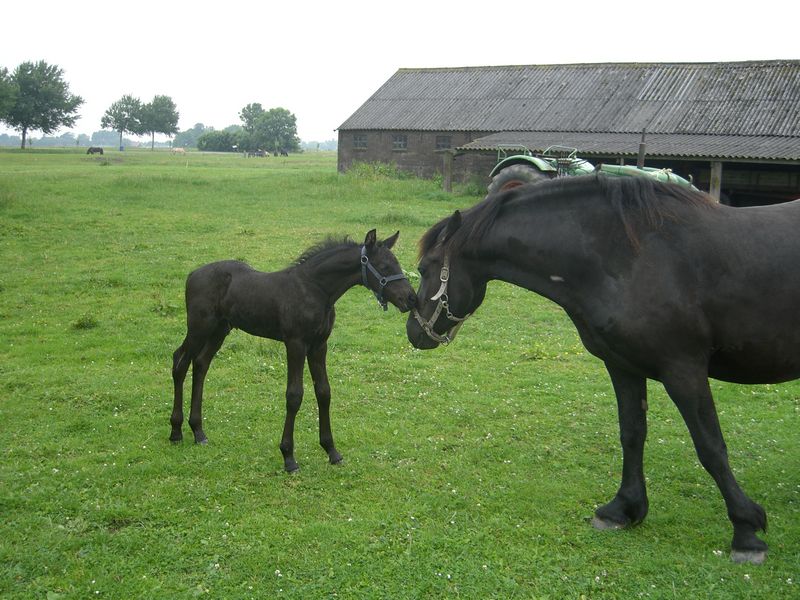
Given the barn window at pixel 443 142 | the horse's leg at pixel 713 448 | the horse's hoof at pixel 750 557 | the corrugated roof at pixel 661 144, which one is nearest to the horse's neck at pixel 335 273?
the horse's leg at pixel 713 448

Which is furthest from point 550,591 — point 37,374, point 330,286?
point 37,374

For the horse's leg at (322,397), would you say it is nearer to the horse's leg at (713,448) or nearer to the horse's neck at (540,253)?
the horse's neck at (540,253)

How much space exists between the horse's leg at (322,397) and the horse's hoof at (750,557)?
3301 mm

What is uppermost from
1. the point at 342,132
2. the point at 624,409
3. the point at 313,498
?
the point at 342,132

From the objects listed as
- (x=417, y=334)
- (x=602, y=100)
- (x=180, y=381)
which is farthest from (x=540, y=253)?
(x=602, y=100)

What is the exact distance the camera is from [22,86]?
246ft

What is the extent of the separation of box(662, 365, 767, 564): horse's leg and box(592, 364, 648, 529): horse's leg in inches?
22.4

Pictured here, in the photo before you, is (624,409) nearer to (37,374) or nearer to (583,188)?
(583,188)

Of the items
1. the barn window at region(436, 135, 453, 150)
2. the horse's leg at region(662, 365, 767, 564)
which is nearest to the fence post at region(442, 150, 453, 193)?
the barn window at region(436, 135, 453, 150)

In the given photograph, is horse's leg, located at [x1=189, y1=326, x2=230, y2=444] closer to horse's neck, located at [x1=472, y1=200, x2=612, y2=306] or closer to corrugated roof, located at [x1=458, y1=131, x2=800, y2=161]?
horse's neck, located at [x1=472, y1=200, x2=612, y2=306]

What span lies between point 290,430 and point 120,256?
36.1ft

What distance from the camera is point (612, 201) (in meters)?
5.03

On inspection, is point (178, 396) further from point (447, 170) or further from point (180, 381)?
point (447, 170)

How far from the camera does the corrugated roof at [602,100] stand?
28.2 meters
